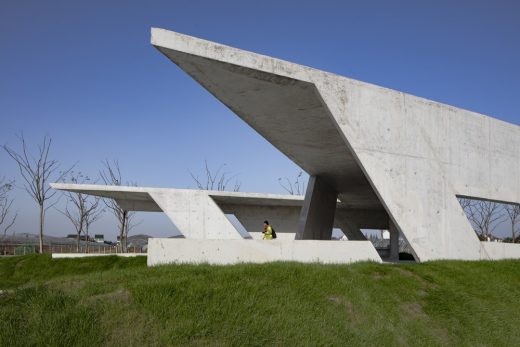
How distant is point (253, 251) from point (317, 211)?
9854mm

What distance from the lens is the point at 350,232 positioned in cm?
3009

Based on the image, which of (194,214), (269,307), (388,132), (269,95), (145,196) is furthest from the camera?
(145,196)

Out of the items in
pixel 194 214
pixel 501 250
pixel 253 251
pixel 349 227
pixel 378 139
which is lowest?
pixel 501 250

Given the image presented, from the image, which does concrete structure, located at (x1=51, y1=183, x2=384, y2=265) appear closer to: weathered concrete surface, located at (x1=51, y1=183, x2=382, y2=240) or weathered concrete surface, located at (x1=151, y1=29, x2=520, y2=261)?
weathered concrete surface, located at (x1=51, y1=183, x2=382, y2=240)

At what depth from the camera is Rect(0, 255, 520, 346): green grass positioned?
6.79m

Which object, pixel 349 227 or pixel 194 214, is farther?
pixel 349 227

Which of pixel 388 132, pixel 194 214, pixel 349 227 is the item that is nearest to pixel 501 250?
pixel 388 132

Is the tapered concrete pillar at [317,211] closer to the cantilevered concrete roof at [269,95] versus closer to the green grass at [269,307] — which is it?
the cantilevered concrete roof at [269,95]

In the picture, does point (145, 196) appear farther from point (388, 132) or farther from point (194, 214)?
point (388, 132)

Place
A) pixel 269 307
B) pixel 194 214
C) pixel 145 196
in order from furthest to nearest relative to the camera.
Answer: pixel 145 196 < pixel 194 214 < pixel 269 307

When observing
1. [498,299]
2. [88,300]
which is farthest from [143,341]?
[498,299]

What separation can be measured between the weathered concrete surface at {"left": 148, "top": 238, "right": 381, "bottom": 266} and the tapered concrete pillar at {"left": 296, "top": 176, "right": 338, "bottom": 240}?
7242mm

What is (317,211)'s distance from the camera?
21.2 meters

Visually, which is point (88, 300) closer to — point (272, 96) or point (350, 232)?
point (272, 96)
